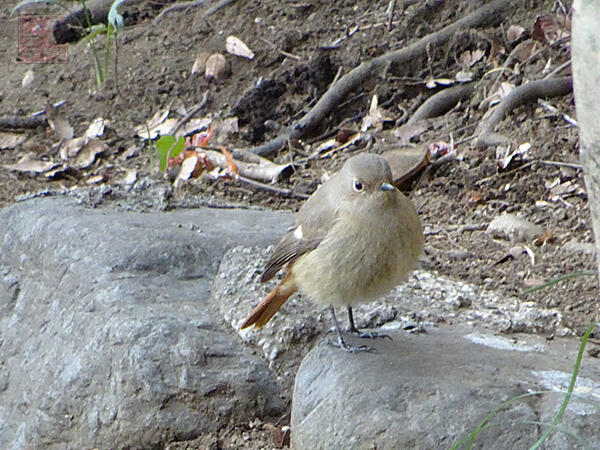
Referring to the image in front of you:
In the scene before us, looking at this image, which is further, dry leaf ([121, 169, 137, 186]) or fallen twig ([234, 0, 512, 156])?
fallen twig ([234, 0, 512, 156])

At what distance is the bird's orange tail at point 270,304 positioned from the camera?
11.9 ft

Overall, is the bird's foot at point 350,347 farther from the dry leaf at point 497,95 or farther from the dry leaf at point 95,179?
the dry leaf at point 95,179

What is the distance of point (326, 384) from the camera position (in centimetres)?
323

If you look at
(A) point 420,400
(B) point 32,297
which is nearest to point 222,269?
(B) point 32,297

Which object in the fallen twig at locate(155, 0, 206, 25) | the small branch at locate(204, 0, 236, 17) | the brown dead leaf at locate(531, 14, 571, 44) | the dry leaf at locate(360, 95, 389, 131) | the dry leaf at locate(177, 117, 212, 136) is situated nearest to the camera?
the brown dead leaf at locate(531, 14, 571, 44)

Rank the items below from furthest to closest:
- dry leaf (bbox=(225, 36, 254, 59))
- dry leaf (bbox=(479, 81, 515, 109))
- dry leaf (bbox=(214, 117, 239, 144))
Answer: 1. dry leaf (bbox=(225, 36, 254, 59))
2. dry leaf (bbox=(214, 117, 239, 144))
3. dry leaf (bbox=(479, 81, 515, 109))

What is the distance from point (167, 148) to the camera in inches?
243

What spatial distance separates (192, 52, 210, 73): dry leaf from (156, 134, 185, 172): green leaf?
154 centimetres

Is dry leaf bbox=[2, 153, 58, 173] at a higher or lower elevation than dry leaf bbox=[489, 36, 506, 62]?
lower

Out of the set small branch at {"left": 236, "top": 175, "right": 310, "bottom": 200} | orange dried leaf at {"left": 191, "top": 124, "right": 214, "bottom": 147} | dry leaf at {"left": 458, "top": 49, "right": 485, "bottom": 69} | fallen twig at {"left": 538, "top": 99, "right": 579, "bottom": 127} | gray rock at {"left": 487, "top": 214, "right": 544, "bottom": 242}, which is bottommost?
orange dried leaf at {"left": 191, "top": 124, "right": 214, "bottom": 147}

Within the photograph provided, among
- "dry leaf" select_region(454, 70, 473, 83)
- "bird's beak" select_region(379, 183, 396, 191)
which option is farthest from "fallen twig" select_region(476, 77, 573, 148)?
"bird's beak" select_region(379, 183, 396, 191)

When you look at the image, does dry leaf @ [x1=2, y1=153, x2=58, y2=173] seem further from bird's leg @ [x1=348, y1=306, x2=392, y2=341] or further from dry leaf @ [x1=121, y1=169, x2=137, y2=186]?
bird's leg @ [x1=348, y1=306, x2=392, y2=341]

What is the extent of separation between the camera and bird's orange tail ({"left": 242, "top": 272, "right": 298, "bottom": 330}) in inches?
142

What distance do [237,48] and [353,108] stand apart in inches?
51.4
